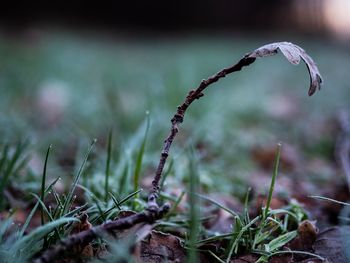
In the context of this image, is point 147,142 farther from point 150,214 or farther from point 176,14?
point 176,14

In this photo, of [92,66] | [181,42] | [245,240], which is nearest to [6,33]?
[92,66]

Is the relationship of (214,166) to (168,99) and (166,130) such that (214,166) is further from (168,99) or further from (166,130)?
(168,99)

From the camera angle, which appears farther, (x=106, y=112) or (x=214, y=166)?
(x=106, y=112)

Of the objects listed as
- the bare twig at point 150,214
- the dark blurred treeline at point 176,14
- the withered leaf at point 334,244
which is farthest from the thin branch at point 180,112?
the dark blurred treeline at point 176,14

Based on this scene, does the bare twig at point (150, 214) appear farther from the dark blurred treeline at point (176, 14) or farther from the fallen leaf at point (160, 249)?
Answer: the dark blurred treeline at point (176, 14)

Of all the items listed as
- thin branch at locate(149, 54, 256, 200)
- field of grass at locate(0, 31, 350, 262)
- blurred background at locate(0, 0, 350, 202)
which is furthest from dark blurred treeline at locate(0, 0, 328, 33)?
thin branch at locate(149, 54, 256, 200)

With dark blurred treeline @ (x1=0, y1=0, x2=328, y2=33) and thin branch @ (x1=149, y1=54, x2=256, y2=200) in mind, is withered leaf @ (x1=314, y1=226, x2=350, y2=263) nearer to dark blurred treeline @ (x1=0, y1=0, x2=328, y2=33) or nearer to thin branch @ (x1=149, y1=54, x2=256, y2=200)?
thin branch @ (x1=149, y1=54, x2=256, y2=200)
